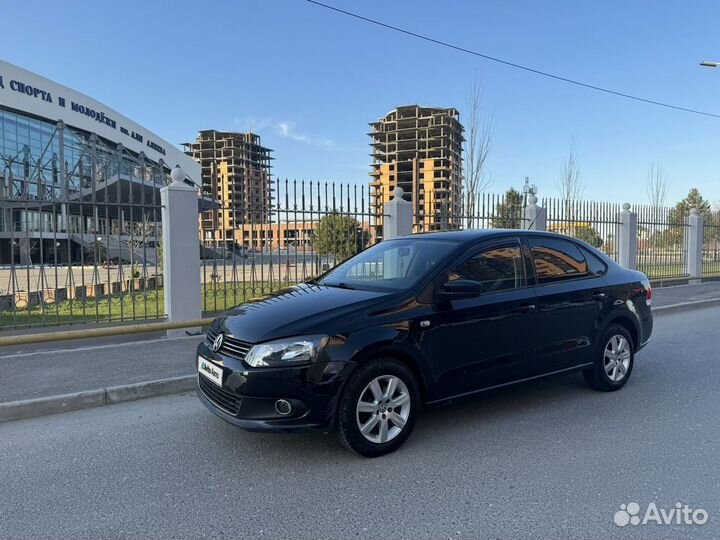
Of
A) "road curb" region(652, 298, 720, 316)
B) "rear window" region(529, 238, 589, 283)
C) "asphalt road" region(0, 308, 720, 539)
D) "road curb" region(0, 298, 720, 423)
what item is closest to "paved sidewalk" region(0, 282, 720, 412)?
"road curb" region(0, 298, 720, 423)

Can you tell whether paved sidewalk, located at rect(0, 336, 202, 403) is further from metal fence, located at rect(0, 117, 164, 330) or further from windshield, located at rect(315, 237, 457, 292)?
windshield, located at rect(315, 237, 457, 292)

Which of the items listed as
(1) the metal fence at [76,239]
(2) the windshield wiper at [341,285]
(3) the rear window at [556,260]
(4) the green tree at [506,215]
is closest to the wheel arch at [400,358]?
(2) the windshield wiper at [341,285]

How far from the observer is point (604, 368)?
507 centimetres

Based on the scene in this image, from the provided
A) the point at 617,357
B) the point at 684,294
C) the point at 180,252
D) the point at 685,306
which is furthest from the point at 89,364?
the point at 684,294

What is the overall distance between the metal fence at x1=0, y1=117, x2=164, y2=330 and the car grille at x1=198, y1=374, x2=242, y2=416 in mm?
3858

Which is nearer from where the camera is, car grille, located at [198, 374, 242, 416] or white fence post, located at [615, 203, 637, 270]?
car grille, located at [198, 374, 242, 416]

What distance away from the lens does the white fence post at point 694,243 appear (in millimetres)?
16328

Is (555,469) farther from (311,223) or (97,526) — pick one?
(311,223)

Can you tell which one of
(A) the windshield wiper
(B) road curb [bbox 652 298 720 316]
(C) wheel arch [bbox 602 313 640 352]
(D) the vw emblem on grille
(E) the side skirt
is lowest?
(B) road curb [bbox 652 298 720 316]

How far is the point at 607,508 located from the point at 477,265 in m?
2.04

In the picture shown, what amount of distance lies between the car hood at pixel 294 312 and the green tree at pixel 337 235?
5.11 meters

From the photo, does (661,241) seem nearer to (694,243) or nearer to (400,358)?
(694,243)

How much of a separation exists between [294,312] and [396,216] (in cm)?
611

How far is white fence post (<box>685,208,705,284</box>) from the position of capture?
16.3m
